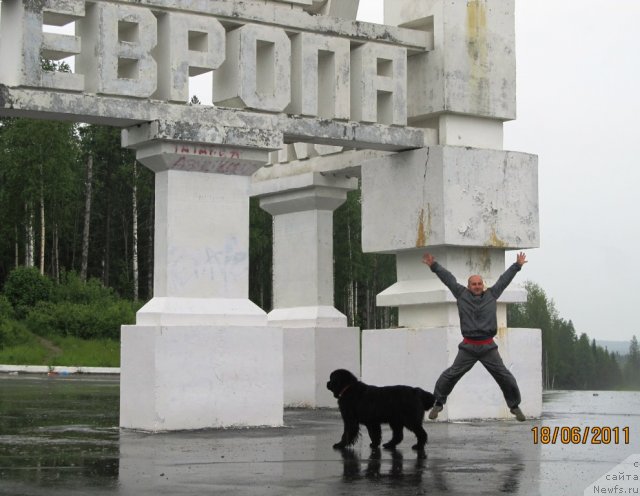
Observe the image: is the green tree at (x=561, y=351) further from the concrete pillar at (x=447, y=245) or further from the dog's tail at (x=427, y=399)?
the dog's tail at (x=427, y=399)

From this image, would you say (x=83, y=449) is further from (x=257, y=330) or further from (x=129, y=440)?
(x=257, y=330)

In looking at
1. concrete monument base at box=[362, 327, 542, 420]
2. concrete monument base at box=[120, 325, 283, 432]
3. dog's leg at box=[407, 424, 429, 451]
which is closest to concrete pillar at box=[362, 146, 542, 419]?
concrete monument base at box=[362, 327, 542, 420]

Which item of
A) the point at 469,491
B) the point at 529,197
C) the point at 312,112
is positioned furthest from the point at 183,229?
the point at 469,491

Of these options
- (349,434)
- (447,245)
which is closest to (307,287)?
(447,245)

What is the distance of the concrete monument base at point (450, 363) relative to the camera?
53.3 feet

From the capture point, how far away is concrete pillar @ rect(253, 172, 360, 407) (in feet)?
62.7

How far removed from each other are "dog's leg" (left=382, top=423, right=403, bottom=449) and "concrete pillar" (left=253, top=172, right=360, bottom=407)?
7001 mm

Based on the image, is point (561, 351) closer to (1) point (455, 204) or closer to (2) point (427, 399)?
(1) point (455, 204)

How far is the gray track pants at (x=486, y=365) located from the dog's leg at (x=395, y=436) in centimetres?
81

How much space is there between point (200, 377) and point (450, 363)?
3.67m

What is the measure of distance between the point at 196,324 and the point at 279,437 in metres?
1.81

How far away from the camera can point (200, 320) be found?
1438 cm

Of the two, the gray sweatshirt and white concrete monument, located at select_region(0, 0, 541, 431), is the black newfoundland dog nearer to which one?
the gray sweatshirt
